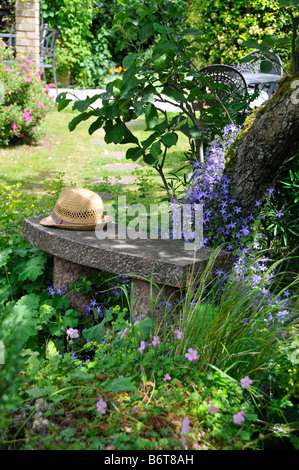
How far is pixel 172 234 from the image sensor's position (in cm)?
306

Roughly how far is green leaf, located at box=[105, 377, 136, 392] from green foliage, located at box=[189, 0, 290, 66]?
288 inches

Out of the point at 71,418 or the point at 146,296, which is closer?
the point at 71,418

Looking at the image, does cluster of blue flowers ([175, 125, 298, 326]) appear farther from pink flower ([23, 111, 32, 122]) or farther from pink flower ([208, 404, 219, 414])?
pink flower ([23, 111, 32, 122])

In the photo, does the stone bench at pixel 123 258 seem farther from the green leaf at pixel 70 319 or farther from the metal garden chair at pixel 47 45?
the metal garden chair at pixel 47 45

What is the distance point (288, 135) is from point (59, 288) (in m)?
1.56

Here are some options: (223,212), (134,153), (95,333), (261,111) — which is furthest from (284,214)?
(95,333)

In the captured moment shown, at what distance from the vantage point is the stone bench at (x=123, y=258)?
2.51 m

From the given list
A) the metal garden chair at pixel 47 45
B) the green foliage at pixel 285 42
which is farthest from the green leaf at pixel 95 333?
the metal garden chair at pixel 47 45

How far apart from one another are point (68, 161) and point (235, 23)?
394cm

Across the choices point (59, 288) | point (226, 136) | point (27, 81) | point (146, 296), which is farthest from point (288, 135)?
point (27, 81)

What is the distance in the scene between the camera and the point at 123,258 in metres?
2.63

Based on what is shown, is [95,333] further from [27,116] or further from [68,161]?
[27,116]

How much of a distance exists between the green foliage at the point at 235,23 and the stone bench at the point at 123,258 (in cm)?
614
